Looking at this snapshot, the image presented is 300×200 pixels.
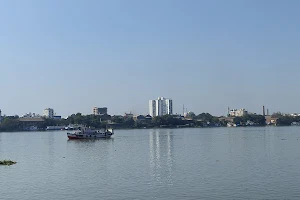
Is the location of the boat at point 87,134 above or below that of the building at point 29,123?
below

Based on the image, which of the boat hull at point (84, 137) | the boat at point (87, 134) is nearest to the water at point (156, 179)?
the boat hull at point (84, 137)

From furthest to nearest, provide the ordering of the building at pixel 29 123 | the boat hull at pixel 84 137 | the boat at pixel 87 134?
the building at pixel 29 123 → the boat at pixel 87 134 → the boat hull at pixel 84 137

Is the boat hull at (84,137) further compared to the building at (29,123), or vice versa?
the building at (29,123)

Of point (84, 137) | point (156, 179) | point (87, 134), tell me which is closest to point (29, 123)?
point (87, 134)

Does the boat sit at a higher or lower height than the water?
higher

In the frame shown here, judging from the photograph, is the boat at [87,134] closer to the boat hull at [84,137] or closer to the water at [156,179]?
the boat hull at [84,137]

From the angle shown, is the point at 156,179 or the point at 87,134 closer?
the point at 156,179

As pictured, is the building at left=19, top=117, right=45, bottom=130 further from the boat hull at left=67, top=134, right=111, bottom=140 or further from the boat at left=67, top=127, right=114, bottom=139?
the boat hull at left=67, top=134, right=111, bottom=140

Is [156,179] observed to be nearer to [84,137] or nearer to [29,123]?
[84,137]

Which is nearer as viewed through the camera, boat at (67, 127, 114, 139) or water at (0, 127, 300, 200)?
water at (0, 127, 300, 200)

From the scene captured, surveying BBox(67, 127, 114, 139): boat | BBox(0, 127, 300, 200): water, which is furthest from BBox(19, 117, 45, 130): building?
BBox(0, 127, 300, 200): water

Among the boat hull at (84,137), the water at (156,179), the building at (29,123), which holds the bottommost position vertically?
the water at (156,179)

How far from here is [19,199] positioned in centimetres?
2427

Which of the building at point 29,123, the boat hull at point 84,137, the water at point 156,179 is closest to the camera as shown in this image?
the water at point 156,179
